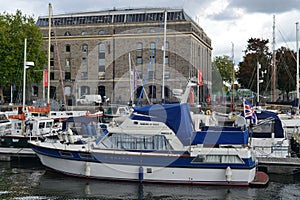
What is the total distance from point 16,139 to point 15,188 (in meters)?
7.81

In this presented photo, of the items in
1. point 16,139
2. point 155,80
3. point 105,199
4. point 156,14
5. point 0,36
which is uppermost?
point 156,14

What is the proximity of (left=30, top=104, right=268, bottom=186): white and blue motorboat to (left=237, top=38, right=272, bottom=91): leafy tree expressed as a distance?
1928 inches

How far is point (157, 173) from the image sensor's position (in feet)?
68.7

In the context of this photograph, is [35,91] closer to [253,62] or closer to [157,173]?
[253,62]

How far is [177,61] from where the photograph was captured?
75000mm

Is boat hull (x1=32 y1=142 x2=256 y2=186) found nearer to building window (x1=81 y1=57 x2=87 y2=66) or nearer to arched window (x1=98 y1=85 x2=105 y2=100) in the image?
arched window (x1=98 y1=85 x2=105 y2=100)

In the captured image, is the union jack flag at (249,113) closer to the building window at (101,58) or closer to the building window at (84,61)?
the building window at (101,58)

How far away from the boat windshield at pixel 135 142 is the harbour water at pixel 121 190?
1.90 meters

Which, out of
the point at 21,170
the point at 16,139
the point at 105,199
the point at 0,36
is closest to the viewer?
the point at 105,199

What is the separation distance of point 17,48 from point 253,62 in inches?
1544

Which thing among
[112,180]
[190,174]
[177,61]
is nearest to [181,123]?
[190,174]

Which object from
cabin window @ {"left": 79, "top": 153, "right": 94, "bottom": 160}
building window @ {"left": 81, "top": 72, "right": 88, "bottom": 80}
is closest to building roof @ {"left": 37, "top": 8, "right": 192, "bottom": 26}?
building window @ {"left": 81, "top": 72, "right": 88, "bottom": 80}

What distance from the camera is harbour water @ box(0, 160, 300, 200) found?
1936cm

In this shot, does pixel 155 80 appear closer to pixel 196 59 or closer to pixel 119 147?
pixel 196 59
